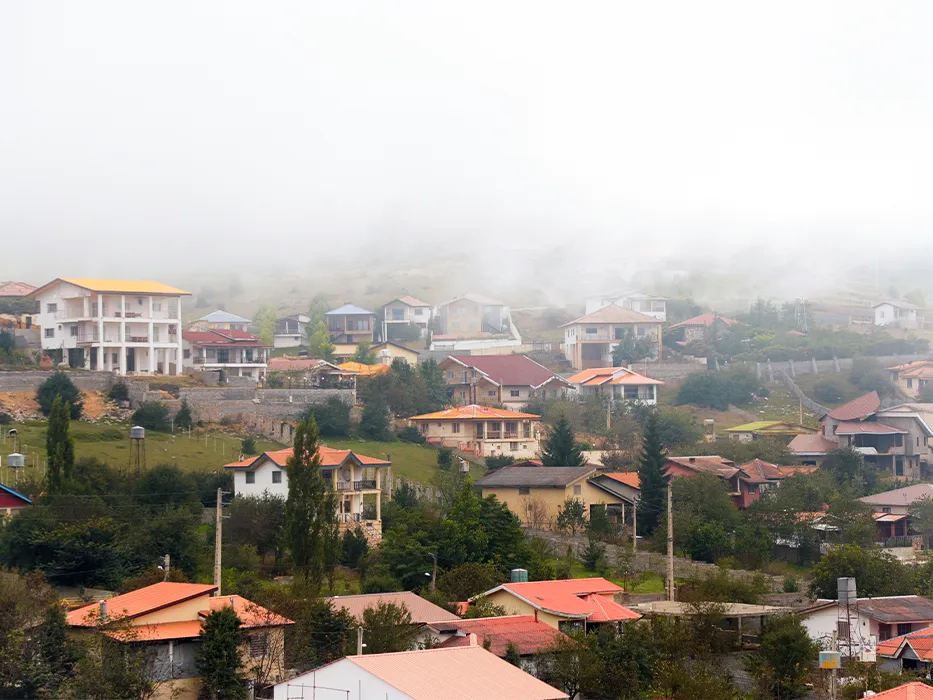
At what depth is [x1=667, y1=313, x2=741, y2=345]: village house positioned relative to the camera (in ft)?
293

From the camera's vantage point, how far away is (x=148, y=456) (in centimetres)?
4731

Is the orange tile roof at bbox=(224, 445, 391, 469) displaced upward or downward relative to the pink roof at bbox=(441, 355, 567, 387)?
downward

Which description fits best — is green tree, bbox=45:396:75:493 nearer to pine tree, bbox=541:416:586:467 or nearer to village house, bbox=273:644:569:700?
village house, bbox=273:644:569:700

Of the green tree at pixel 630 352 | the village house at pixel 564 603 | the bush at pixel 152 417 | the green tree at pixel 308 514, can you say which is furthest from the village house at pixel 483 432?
the village house at pixel 564 603

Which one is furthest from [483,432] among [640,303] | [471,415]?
[640,303]

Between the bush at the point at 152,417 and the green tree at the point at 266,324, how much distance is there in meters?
30.8

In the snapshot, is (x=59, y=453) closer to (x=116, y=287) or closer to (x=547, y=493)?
(x=547, y=493)

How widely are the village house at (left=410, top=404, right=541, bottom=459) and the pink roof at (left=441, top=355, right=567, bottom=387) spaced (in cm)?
912

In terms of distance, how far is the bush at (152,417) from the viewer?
5291 centimetres

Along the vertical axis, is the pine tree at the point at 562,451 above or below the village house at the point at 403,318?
below

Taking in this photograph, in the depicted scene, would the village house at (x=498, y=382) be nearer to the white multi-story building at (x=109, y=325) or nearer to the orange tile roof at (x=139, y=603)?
the white multi-story building at (x=109, y=325)

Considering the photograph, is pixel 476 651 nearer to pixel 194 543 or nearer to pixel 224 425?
pixel 194 543

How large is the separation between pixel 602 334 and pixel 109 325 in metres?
32.2

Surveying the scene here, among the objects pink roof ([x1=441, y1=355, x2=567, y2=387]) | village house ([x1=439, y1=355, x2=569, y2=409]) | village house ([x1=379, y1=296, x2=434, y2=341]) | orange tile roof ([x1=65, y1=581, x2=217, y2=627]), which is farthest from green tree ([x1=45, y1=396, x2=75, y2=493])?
village house ([x1=379, y1=296, x2=434, y2=341])
